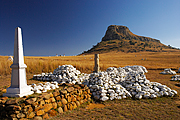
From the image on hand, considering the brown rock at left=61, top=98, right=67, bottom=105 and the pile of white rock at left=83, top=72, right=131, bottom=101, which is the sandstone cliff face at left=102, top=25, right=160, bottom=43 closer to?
the pile of white rock at left=83, top=72, right=131, bottom=101

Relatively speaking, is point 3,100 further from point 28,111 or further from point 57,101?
point 57,101

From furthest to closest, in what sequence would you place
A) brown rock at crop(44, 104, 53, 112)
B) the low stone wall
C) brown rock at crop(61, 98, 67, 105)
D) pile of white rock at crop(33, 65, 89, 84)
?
pile of white rock at crop(33, 65, 89, 84), brown rock at crop(61, 98, 67, 105), brown rock at crop(44, 104, 53, 112), the low stone wall

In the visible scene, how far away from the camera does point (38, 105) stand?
368cm

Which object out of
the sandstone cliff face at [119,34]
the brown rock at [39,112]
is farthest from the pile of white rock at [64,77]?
the sandstone cliff face at [119,34]

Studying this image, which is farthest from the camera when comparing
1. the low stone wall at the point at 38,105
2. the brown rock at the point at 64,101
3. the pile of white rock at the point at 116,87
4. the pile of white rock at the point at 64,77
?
the pile of white rock at the point at 64,77

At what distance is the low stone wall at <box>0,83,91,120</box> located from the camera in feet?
11.2

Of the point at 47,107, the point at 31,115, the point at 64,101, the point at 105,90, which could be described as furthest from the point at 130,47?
the point at 31,115

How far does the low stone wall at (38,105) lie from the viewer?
3418 millimetres

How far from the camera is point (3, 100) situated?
3602mm

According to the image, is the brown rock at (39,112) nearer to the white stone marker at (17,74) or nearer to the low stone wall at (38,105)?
the low stone wall at (38,105)

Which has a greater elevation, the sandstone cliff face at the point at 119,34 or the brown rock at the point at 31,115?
the sandstone cliff face at the point at 119,34

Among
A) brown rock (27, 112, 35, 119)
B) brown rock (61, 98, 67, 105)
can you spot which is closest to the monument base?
brown rock (27, 112, 35, 119)

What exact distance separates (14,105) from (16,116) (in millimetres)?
310

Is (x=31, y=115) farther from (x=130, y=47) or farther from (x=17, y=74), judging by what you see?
(x=130, y=47)
